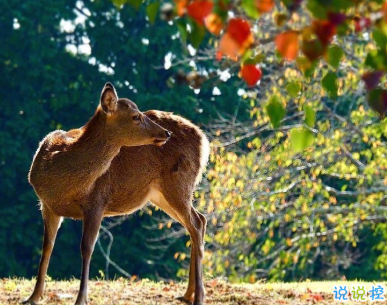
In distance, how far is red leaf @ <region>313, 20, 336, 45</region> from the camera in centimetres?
315

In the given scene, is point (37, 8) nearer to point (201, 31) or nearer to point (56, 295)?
point (56, 295)

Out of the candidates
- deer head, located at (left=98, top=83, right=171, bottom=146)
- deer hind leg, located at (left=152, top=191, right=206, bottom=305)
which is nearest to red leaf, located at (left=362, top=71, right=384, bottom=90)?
deer head, located at (left=98, top=83, right=171, bottom=146)

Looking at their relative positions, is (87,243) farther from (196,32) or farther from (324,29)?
(324,29)

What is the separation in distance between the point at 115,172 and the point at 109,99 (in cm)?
68

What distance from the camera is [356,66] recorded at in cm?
1420

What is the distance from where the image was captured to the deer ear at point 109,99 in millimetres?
7254

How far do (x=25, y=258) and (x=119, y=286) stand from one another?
51.3ft

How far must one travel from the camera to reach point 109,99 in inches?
288

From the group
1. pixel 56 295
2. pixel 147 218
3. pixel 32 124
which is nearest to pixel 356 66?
pixel 56 295

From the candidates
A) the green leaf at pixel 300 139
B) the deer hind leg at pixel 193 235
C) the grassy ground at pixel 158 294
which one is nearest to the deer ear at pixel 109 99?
the deer hind leg at pixel 193 235

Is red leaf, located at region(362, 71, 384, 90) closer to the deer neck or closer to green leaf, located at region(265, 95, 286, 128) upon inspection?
green leaf, located at region(265, 95, 286, 128)

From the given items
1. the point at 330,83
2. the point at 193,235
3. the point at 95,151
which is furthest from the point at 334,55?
the point at 193,235

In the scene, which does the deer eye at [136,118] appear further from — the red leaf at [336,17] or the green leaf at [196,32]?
the red leaf at [336,17]

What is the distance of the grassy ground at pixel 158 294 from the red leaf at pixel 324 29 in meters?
4.52
